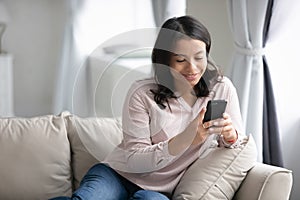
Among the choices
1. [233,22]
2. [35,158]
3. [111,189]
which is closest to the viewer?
[111,189]

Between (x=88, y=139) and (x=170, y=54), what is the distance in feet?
1.70

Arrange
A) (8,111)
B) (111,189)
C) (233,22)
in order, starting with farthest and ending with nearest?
(8,111) → (233,22) → (111,189)

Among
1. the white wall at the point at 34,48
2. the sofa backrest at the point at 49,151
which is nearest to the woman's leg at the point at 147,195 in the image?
the sofa backrest at the point at 49,151

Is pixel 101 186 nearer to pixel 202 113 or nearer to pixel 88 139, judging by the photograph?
pixel 88 139

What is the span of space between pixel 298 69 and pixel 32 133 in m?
1.55

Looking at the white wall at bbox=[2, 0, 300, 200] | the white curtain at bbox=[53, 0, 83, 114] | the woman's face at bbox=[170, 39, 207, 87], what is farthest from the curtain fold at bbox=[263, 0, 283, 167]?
the white wall at bbox=[2, 0, 300, 200]

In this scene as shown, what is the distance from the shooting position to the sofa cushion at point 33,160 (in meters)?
1.99

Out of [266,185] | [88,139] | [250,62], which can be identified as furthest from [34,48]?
[266,185]

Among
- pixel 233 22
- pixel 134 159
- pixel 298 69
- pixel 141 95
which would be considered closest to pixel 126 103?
pixel 141 95

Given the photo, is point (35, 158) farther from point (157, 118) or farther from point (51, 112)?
point (51, 112)

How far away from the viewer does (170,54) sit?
5.94ft

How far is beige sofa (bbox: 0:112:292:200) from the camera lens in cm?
198

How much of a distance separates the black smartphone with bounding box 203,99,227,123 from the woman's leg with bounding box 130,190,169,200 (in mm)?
286

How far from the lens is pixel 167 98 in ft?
6.18
